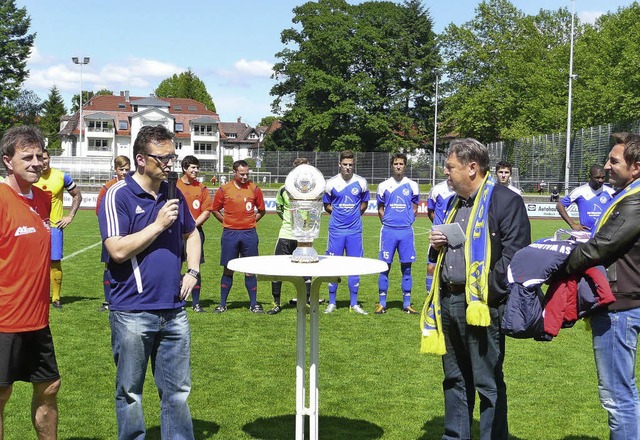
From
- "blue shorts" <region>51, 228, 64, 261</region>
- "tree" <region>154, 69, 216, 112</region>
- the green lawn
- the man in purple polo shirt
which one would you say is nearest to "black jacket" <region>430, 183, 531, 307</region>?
the green lawn

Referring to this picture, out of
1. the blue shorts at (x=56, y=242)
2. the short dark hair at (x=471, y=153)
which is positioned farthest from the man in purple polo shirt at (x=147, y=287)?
the blue shorts at (x=56, y=242)

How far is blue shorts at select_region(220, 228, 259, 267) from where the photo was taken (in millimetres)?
10898

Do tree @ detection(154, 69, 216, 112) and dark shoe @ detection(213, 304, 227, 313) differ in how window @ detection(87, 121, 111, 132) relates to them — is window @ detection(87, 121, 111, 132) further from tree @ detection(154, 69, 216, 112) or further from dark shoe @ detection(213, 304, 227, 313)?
dark shoe @ detection(213, 304, 227, 313)

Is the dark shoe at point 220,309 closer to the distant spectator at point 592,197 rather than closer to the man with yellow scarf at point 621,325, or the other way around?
the distant spectator at point 592,197

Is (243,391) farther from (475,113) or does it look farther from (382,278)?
(475,113)

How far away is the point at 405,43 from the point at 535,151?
72.5 ft

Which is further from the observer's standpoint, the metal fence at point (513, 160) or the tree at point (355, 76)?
the tree at point (355, 76)

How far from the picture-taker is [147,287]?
14.5ft

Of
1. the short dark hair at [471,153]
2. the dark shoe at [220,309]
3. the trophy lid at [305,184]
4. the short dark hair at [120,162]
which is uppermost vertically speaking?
the short dark hair at [471,153]

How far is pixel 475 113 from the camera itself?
62875mm

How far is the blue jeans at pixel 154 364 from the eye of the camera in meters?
4.41

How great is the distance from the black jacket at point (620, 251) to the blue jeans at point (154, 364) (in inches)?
92.0

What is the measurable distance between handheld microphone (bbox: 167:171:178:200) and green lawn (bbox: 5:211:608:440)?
7.11ft

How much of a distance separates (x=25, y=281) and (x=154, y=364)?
91 cm
